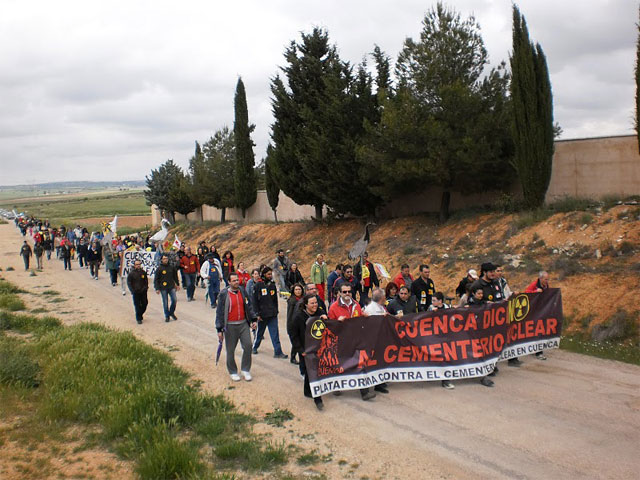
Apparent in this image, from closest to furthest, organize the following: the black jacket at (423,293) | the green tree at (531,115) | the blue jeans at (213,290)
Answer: the black jacket at (423,293)
the blue jeans at (213,290)
the green tree at (531,115)

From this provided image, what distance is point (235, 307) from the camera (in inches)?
363

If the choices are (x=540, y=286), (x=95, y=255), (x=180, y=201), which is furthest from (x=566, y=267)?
(x=180, y=201)

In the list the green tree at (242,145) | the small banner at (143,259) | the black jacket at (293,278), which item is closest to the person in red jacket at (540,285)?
the black jacket at (293,278)

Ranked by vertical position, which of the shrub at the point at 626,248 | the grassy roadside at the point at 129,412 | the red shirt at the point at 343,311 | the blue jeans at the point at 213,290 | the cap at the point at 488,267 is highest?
the cap at the point at 488,267

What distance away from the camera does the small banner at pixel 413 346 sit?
7996mm

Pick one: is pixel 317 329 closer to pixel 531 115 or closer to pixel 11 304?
pixel 11 304

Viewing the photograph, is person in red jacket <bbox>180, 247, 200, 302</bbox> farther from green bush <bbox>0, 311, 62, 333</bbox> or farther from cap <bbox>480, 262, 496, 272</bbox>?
cap <bbox>480, 262, 496, 272</bbox>

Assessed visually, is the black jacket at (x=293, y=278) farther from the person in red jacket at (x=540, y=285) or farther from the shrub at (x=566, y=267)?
the shrub at (x=566, y=267)

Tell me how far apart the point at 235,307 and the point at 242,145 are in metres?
28.7

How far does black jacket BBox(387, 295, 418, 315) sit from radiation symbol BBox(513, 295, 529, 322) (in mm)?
1818

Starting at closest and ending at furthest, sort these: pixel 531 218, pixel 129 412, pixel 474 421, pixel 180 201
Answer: pixel 474 421 < pixel 129 412 < pixel 531 218 < pixel 180 201

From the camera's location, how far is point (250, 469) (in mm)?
5957

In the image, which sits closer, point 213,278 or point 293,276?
point 293,276

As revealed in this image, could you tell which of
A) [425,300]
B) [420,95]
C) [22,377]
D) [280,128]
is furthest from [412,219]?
[22,377]
